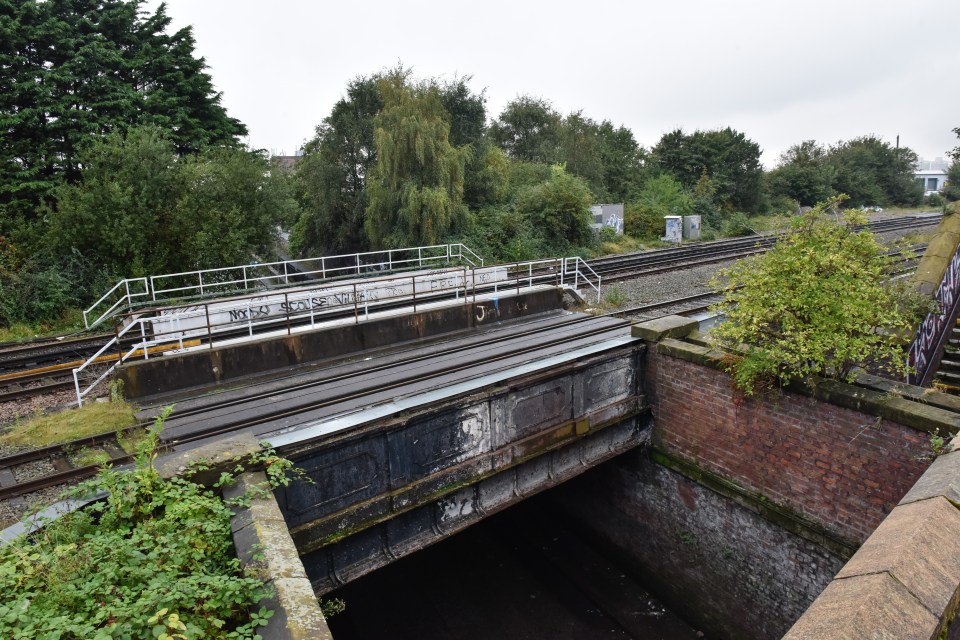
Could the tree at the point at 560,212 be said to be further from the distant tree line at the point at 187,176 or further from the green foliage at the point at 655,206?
the green foliage at the point at 655,206

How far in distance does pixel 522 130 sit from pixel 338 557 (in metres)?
40.9

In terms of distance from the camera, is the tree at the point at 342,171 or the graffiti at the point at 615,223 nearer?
the tree at the point at 342,171

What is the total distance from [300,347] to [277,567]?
22.6 feet

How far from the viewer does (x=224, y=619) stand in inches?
145

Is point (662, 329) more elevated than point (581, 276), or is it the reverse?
point (581, 276)

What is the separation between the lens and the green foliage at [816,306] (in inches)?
266

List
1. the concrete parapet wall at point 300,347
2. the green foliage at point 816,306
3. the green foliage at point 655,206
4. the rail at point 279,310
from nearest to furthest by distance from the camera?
1. the green foliage at point 816,306
2. the concrete parapet wall at point 300,347
3. the rail at point 279,310
4. the green foliage at point 655,206

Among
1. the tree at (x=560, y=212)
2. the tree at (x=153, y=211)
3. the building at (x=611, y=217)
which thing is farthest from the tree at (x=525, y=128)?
the tree at (x=153, y=211)

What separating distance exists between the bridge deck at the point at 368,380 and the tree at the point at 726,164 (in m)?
36.4

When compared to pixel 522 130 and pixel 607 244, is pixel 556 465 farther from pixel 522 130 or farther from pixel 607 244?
pixel 522 130

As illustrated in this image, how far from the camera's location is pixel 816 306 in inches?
271

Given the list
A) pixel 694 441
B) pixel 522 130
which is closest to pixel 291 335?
pixel 694 441

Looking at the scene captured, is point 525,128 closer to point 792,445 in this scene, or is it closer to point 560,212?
point 560,212

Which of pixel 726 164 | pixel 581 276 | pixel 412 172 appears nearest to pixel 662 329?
pixel 581 276
